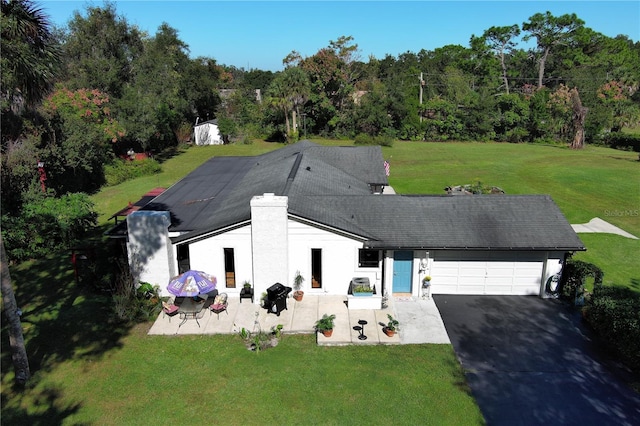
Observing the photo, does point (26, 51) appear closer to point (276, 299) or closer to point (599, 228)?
point (276, 299)

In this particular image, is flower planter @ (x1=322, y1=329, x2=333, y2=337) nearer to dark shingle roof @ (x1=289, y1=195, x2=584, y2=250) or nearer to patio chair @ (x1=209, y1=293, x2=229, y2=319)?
dark shingle roof @ (x1=289, y1=195, x2=584, y2=250)

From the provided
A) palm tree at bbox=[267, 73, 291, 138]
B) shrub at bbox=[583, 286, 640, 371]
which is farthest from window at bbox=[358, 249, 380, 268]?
palm tree at bbox=[267, 73, 291, 138]

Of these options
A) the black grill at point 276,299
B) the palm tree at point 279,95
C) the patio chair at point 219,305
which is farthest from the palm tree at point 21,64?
the palm tree at point 279,95

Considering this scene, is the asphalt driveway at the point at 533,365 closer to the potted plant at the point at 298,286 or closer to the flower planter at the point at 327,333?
the flower planter at the point at 327,333

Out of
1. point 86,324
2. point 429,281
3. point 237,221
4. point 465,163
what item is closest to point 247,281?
point 237,221

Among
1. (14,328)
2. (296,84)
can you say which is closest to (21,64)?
(14,328)
